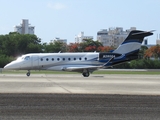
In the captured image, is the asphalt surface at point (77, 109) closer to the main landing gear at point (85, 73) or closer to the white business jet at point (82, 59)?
the main landing gear at point (85, 73)

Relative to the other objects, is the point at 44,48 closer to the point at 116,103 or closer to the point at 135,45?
the point at 135,45

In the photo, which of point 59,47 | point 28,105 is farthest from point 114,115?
point 59,47

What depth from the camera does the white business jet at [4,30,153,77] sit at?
46.6 m

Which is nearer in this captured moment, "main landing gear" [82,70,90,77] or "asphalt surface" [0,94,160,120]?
"asphalt surface" [0,94,160,120]

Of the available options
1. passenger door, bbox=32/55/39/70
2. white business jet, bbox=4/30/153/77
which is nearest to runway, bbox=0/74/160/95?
white business jet, bbox=4/30/153/77

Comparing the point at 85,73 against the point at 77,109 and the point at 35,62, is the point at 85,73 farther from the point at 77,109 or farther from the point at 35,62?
the point at 77,109

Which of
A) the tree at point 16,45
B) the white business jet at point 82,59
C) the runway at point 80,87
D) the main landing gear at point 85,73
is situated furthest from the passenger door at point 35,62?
the tree at point 16,45

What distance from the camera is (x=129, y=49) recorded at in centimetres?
4769

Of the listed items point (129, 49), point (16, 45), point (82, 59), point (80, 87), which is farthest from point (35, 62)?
point (16, 45)

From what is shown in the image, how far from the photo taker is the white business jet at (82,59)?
46562 mm

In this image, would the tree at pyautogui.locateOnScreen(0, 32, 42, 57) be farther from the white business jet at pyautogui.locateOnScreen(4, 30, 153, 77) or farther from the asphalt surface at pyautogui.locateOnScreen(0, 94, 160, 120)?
the asphalt surface at pyautogui.locateOnScreen(0, 94, 160, 120)

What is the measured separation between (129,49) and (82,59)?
5.37 meters

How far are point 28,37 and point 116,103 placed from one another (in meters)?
112

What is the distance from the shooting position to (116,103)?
1667 cm
